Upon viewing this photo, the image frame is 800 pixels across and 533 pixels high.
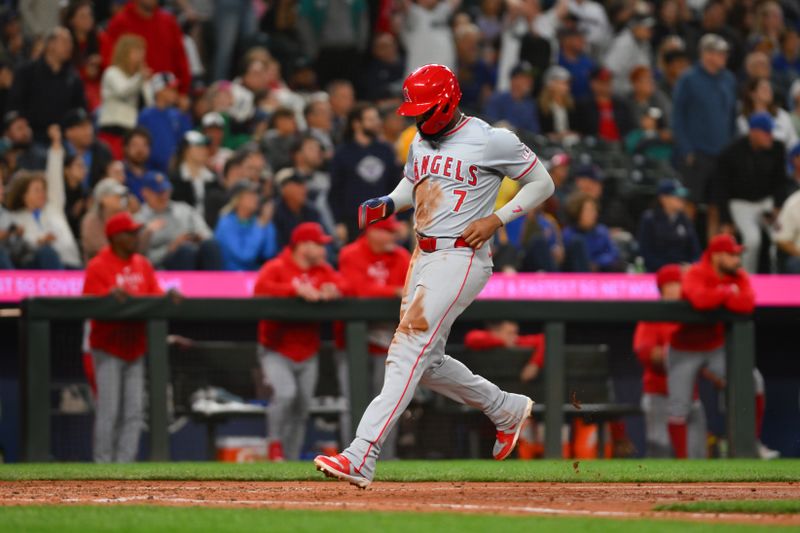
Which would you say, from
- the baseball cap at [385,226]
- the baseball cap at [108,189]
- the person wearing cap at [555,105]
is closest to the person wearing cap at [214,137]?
the baseball cap at [108,189]

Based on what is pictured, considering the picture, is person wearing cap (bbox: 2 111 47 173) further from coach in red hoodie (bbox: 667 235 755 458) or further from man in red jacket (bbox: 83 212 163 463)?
coach in red hoodie (bbox: 667 235 755 458)

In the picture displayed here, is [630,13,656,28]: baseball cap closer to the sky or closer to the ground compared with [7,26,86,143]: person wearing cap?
closer to the sky

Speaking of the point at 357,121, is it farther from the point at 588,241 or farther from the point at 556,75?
the point at 556,75

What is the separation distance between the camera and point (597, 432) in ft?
39.1

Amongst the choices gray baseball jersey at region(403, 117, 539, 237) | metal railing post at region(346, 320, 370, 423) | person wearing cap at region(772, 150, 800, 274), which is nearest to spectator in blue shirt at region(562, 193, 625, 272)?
person wearing cap at region(772, 150, 800, 274)

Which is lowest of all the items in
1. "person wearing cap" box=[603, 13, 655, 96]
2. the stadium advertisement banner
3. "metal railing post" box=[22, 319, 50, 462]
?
"metal railing post" box=[22, 319, 50, 462]

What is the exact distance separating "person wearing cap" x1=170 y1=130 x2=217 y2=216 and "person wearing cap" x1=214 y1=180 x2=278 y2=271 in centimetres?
60

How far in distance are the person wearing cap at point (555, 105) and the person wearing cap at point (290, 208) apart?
4.23 metres

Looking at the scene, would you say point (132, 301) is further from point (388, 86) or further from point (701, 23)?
point (701, 23)

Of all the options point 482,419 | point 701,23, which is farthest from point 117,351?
point 701,23

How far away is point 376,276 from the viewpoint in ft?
39.1

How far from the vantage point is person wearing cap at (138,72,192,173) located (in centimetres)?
1408

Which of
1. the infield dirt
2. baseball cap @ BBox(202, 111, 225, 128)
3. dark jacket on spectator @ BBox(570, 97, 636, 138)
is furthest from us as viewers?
dark jacket on spectator @ BBox(570, 97, 636, 138)

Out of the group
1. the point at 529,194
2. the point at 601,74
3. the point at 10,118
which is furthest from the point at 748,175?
the point at 529,194
